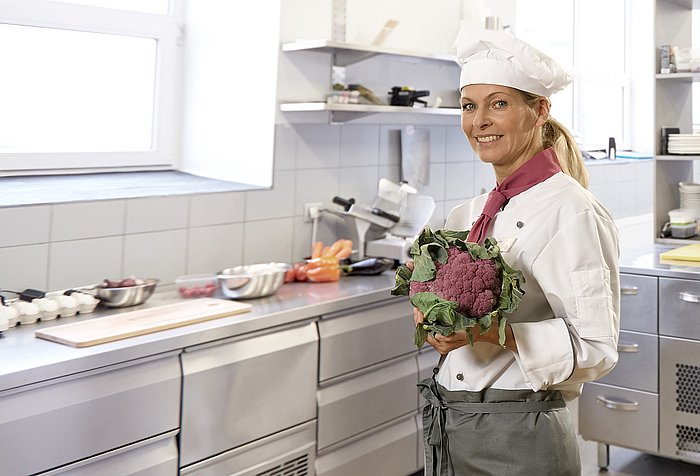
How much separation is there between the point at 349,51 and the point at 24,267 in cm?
156

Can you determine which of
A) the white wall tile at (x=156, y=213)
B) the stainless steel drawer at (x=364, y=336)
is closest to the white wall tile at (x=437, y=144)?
the stainless steel drawer at (x=364, y=336)

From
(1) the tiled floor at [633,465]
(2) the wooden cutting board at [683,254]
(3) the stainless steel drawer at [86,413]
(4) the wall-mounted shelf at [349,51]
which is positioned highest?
(4) the wall-mounted shelf at [349,51]

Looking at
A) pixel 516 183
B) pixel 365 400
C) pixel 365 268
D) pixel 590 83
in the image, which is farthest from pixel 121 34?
pixel 590 83

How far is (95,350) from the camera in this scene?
200 cm

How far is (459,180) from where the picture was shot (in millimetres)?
4090

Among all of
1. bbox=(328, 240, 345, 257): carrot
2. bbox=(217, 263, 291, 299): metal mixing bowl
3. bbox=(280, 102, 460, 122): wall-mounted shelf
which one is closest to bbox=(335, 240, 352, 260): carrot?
bbox=(328, 240, 345, 257): carrot

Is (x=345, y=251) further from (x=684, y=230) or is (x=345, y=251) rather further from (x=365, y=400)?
(x=684, y=230)

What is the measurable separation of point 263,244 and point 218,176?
0.37 m

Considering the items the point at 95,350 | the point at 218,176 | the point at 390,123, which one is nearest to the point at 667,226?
the point at 390,123

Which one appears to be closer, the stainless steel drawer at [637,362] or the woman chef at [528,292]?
the woman chef at [528,292]

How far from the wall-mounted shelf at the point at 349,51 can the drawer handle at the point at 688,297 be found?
1386 mm

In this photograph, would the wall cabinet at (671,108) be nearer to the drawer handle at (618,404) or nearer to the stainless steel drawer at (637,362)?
the stainless steel drawer at (637,362)

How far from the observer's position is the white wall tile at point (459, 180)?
401 cm

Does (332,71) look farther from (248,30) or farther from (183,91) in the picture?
(183,91)
